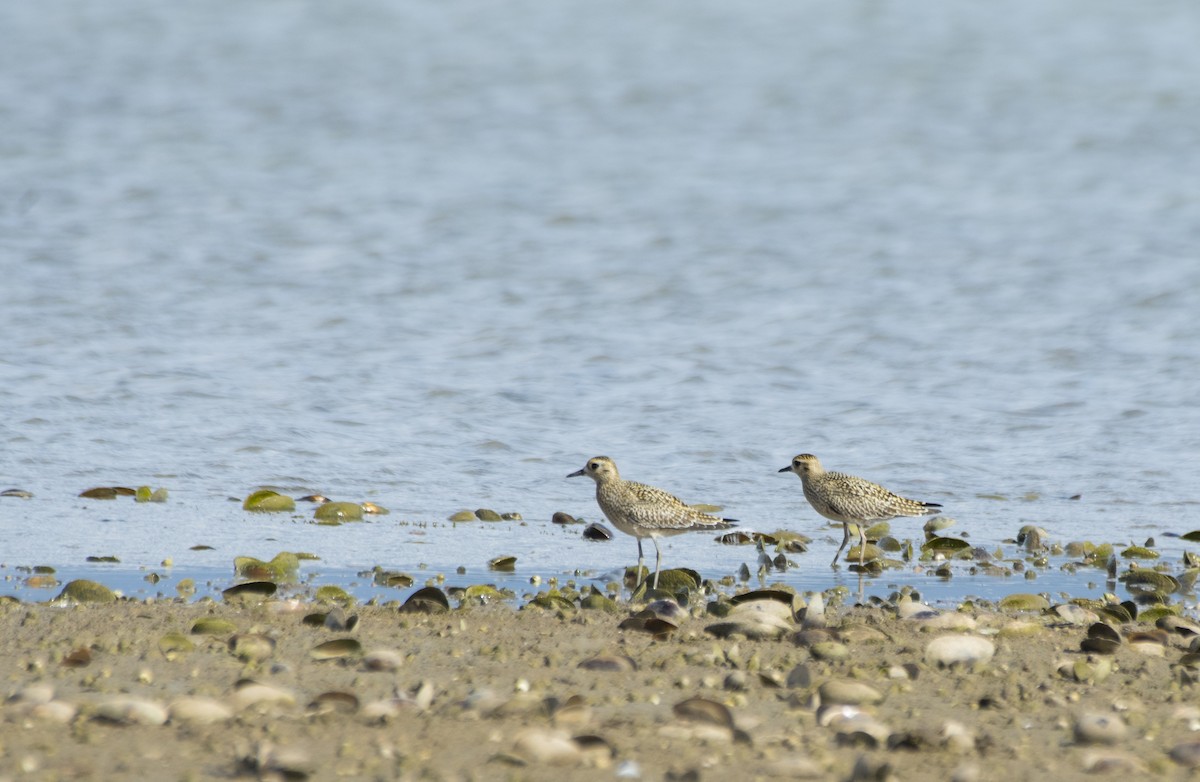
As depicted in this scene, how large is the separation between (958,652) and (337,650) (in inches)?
102

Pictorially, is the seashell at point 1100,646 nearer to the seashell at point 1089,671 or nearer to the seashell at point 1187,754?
the seashell at point 1089,671

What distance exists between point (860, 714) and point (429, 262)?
13.3m

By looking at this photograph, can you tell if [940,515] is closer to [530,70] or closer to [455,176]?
[455,176]

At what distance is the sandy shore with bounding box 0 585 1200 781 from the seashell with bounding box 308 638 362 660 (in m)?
0.01

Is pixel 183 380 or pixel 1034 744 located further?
pixel 183 380

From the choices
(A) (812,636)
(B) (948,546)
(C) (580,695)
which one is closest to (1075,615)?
(A) (812,636)

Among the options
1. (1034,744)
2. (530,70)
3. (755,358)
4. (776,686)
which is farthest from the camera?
(530,70)

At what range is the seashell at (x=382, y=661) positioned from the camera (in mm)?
6461

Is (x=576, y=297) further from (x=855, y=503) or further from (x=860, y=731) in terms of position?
→ (x=860, y=731)

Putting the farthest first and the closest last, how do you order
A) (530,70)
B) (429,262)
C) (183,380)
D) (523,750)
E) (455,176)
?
(530,70) < (455,176) < (429,262) < (183,380) < (523,750)

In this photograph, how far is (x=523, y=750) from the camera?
530cm

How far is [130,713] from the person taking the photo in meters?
5.53

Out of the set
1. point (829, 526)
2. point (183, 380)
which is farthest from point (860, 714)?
point (183, 380)

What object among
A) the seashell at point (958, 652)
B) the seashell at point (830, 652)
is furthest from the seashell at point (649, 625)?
the seashell at point (958, 652)
